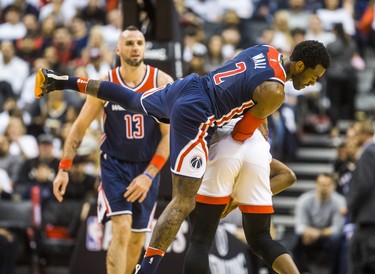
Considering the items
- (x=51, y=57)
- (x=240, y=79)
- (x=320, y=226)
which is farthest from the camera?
(x=51, y=57)

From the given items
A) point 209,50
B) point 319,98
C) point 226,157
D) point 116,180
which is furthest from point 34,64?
point 226,157

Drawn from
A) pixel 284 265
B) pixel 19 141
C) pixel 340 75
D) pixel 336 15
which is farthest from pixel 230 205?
pixel 336 15

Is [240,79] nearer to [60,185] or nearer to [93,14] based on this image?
[60,185]

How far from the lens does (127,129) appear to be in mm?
9500

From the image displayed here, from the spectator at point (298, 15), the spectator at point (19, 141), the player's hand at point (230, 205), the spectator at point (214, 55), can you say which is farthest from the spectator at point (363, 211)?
the spectator at point (298, 15)

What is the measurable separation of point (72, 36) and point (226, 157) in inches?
476

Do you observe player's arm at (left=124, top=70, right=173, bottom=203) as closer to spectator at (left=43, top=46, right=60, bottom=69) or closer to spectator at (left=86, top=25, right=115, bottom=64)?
spectator at (left=86, top=25, right=115, bottom=64)

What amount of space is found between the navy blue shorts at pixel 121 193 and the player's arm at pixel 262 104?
5.33 feet

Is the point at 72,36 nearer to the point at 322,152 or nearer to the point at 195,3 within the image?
the point at 195,3

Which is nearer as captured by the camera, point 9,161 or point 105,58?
point 9,161

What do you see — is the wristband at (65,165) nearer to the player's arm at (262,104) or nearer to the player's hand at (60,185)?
the player's hand at (60,185)

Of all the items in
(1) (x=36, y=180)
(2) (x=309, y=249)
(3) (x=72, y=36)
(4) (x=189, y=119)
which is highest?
(3) (x=72, y=36)

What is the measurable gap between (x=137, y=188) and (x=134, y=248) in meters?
0.69

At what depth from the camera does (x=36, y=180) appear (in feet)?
48.8
